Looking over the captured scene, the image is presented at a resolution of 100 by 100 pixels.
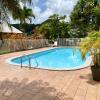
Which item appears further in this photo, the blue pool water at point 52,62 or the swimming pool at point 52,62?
the blue pool water at point 52,62

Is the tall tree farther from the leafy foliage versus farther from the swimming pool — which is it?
the swimming pool

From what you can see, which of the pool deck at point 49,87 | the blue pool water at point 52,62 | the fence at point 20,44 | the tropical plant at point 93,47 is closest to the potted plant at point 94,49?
the tropical plant at point 93,47

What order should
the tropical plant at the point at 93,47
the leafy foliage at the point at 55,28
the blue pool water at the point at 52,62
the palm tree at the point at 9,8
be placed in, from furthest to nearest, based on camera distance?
the leafy foliage at the point at 55,28, the blue pool water at the point at 52,62, the tropical plant at the point at 93,47, the palm tree at the point at 9,8

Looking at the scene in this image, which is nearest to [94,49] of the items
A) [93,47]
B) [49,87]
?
[93,47]

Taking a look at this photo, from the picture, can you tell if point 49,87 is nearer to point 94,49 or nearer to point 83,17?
point 94,49

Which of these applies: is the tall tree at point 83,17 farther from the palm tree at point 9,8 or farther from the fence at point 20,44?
the palm tree at point 9,8

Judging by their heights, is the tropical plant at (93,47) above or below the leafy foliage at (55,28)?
below

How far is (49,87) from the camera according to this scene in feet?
19.5

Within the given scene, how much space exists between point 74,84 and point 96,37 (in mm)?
1631

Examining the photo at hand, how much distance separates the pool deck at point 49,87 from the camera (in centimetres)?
510

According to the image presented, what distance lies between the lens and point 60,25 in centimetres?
3061

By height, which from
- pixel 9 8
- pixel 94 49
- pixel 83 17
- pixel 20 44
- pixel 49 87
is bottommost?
pixel 49 87

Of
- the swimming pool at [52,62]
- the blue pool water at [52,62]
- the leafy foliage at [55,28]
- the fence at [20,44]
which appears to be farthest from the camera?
the leafy foliage at [55,28]

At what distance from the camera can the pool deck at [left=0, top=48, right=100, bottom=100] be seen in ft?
16.7
